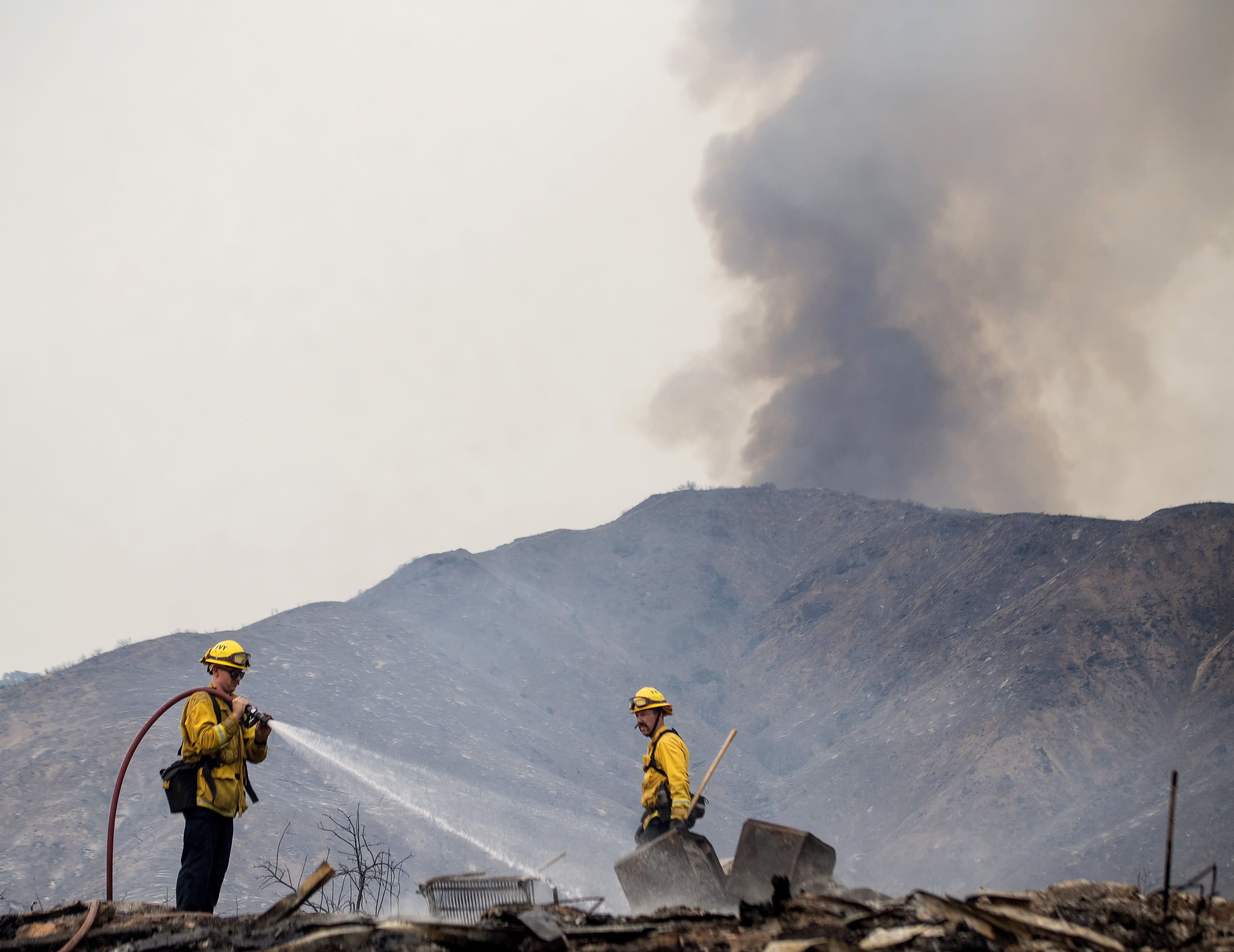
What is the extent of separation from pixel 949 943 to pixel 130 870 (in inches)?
565

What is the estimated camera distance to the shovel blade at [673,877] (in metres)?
5.77

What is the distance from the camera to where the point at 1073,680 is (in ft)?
80.6

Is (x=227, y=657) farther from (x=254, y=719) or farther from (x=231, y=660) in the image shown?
(x=254, y=719)

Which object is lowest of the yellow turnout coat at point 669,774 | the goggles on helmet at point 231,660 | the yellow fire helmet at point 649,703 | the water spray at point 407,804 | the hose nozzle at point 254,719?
the water spray at point 407,804

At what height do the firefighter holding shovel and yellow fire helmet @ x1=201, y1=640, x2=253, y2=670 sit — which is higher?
yellow fire helmet @ x1=201, y1=640, x2=253, y2=670

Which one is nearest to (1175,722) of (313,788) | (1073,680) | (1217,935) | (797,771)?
(1073,680)

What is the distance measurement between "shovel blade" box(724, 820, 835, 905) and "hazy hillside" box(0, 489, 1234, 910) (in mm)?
10056

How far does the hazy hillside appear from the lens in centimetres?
1752

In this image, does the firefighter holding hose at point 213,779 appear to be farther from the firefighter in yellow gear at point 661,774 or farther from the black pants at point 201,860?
the firefighter in yellow gear at point 661,774

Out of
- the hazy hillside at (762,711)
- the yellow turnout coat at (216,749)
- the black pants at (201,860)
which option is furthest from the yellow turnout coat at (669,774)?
the hazy hillside at (762,711)

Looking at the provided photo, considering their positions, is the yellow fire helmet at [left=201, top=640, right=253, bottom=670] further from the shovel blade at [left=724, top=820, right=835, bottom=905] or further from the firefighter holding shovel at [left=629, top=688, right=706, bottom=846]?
the shovel blade at [left=724, top=820, right=835, bottom=905]

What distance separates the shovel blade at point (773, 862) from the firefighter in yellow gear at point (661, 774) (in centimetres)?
43

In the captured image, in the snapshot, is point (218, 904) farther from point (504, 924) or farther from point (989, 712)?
point (989, 712)

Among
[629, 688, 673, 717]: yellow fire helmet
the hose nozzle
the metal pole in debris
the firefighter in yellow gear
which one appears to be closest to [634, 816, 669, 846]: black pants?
the firefighter in yellow gear
